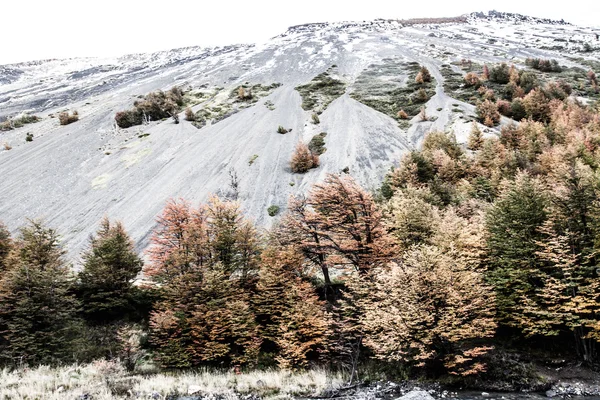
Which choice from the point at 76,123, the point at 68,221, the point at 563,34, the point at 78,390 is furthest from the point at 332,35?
the point at 78,390

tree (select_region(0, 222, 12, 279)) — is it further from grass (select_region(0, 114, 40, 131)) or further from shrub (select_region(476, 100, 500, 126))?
shrub (select_region(476, 100, 500, 126))

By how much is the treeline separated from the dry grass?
2899 mm

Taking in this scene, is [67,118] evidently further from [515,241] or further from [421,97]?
[515,241]

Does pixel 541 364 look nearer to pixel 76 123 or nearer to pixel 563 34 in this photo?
pixel 76 123

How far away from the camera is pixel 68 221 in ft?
170

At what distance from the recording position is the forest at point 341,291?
22.4m

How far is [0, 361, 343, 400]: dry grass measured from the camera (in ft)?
48.6

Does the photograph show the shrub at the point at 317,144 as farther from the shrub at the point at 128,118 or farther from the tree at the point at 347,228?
the shrub at the point at 128,118

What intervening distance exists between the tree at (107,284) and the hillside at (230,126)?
14662 millimetres

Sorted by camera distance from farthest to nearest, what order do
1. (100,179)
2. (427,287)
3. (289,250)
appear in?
(100,179) → (289,250) → (427,287)

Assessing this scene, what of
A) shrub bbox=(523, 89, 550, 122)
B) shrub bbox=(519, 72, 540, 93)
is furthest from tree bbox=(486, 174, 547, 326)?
shrub bbox=(519, 72, 540, 93)

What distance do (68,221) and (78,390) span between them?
44043 mm

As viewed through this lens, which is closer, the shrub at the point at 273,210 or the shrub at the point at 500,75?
the shrub at the point at 273,210

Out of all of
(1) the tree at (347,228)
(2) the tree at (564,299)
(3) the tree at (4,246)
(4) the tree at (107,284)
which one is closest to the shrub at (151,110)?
(3) the tree at (4,246)
